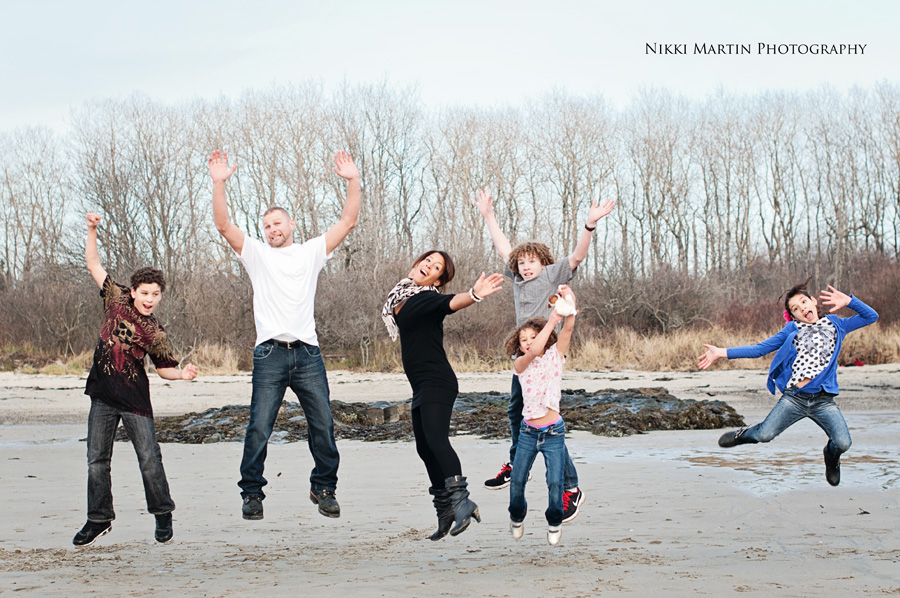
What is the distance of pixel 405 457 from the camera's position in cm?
1153

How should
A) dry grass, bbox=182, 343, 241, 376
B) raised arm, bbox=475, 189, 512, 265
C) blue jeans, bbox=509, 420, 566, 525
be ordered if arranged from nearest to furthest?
blue jeans, bbox=509, 420, 566, 525, raised arm, bbox=475, 189, 512, 265, dry grass, bbox=182, 343, 241, 376

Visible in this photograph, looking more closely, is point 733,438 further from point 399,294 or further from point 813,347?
point 399,294

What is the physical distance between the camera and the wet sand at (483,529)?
17.7 ft

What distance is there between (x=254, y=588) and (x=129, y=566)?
3.47ft

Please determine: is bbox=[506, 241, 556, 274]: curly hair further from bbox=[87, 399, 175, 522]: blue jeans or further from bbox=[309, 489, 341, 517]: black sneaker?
bbox=[87, 399, 175, 522]: blue jeans

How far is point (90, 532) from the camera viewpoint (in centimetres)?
607

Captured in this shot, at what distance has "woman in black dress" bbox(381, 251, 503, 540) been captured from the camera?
592 centimetres

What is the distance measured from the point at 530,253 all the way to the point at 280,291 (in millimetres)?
1821

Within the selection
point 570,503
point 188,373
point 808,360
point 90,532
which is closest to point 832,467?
point 808,360

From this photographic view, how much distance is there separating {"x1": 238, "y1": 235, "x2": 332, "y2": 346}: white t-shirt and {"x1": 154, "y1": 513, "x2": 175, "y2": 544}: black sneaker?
1.29m

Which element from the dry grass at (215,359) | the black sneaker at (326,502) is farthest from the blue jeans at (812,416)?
the dry grass at (215,359)

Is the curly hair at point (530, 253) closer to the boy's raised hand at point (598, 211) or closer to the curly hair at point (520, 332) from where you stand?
the boy's raised hand at point (598, 211)

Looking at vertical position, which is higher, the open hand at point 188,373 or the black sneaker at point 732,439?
the open hand at point 188,373

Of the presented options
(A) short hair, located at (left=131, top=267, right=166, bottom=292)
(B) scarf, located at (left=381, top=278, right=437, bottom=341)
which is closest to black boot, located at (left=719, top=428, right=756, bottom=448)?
(B) scarf, located at (left=381, top=278, right=437, bottom=341)
